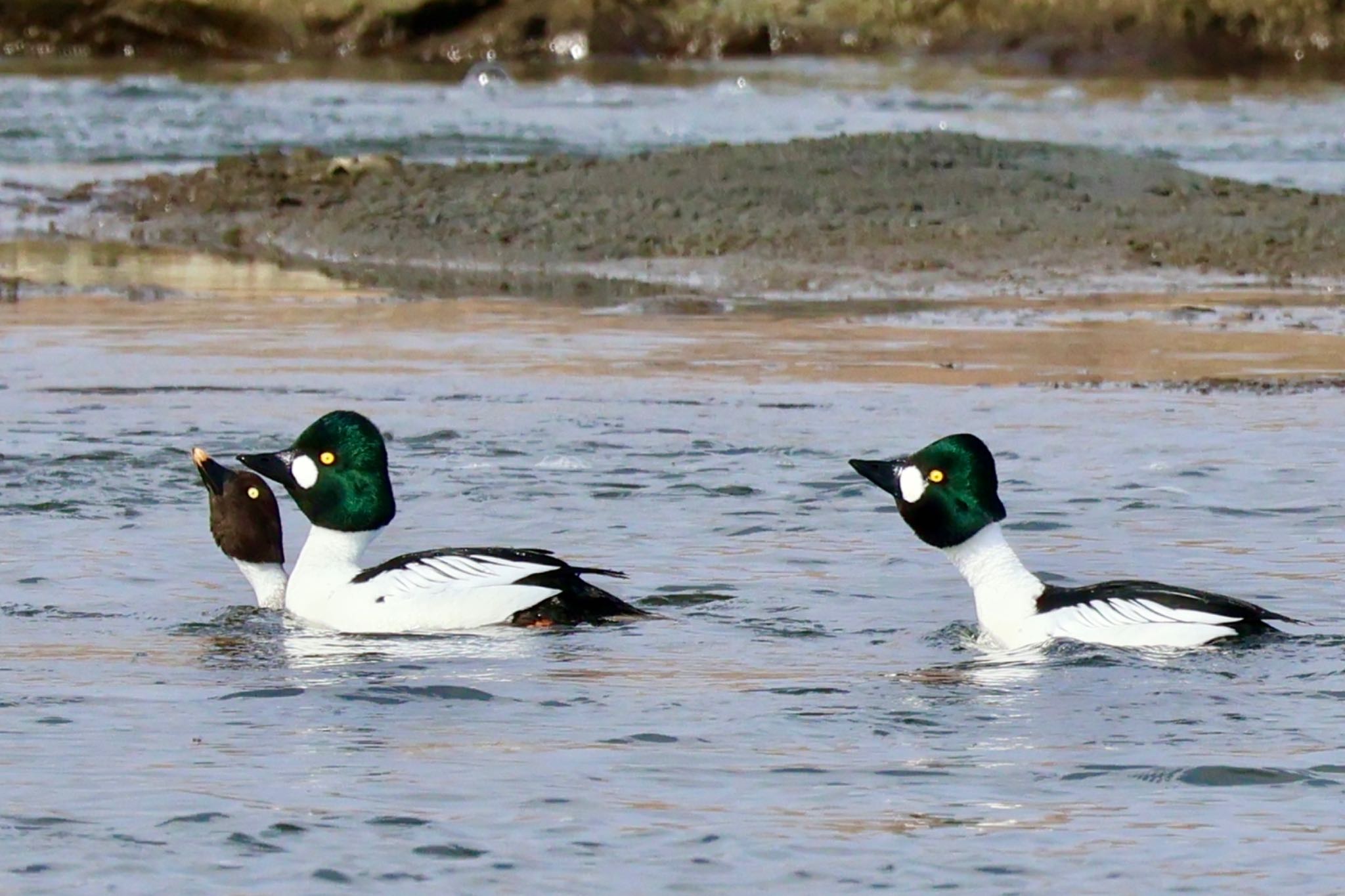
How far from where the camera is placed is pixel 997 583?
809 cm

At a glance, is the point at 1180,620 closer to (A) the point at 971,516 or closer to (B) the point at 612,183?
(A) the point at 971,516

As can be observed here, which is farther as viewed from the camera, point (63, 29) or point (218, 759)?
point (63, 29)

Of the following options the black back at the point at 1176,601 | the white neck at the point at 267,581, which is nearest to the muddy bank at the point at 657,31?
the white neck at the point at 267,581

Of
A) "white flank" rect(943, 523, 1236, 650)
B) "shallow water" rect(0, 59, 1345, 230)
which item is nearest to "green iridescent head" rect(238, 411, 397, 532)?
"white flank" rect(943, 523, 1236, 650)

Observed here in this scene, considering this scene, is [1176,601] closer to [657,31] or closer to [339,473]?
[339,473]

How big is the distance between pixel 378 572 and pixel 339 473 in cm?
42

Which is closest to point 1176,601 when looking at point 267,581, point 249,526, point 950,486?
A: point 950,486

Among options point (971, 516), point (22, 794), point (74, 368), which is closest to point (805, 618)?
point (971, 516)

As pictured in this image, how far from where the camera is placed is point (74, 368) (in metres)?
13.8

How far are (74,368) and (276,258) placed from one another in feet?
21.0

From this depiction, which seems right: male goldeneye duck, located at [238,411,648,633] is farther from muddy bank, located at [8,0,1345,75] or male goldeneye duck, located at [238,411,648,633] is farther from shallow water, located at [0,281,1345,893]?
muddy bank, located at [8,0,1345,75]

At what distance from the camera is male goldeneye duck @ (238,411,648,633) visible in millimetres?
8305

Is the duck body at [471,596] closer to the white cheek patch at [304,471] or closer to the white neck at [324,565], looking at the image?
the white neck at [324,565]

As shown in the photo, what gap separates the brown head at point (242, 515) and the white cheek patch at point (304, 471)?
296 millimetres
